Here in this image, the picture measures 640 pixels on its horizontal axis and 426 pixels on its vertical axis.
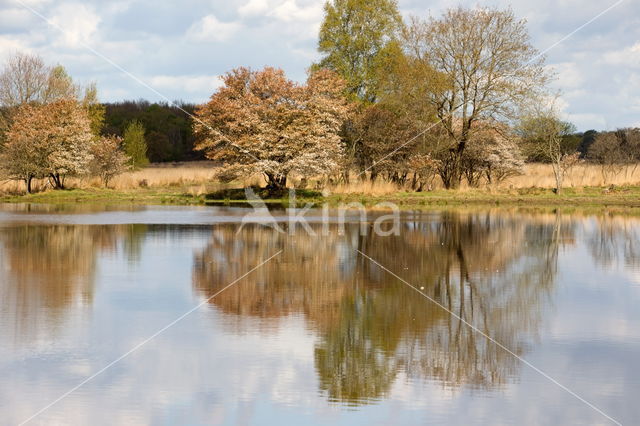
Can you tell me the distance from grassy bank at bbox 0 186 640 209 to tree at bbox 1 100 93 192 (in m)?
2.05

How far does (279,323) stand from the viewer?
10.9m

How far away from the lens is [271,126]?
4431 centimetres

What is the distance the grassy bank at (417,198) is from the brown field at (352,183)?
4.70ft

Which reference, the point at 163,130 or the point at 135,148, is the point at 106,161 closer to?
the point at 135,148

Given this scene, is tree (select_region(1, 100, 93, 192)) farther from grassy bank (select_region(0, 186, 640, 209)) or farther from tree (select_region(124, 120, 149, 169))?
tree (select_region(124, 120, 149, 169))

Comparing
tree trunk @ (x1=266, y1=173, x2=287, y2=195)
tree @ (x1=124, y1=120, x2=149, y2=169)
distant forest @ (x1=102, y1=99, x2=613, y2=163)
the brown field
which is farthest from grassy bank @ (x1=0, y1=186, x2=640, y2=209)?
distant forest @ (x1=102, y1=99, x2=613, y2=163)

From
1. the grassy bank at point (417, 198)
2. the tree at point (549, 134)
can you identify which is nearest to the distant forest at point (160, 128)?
the grassy bank at point (417, 198)

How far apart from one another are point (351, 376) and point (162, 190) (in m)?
46.0

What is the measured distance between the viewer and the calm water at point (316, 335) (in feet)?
24.4

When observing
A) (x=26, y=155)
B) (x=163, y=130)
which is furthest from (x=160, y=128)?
(x=26, y=155)

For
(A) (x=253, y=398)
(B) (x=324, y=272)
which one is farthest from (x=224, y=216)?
(A) (x=253, y=398)

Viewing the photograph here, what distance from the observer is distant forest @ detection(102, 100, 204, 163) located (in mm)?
111438

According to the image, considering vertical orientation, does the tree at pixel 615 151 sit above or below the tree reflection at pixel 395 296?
above

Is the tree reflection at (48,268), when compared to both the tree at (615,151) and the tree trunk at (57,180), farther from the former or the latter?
the tree at (615,151)
